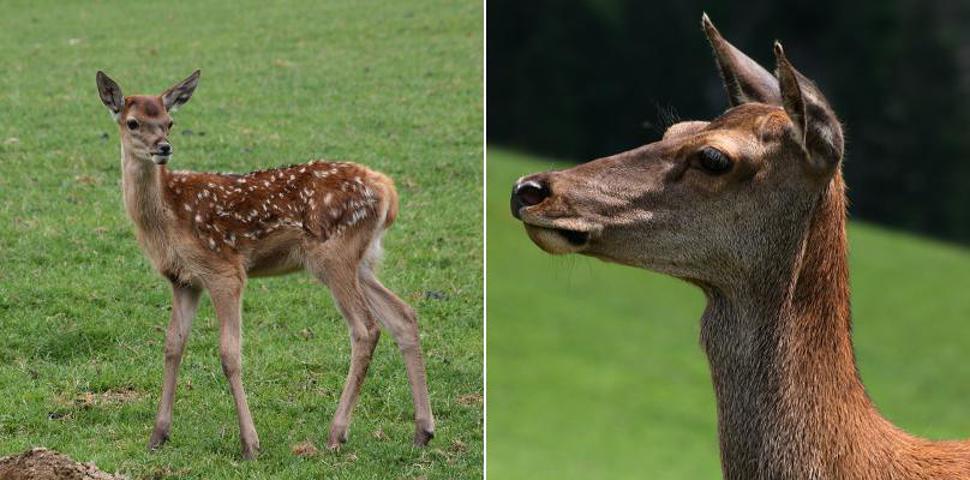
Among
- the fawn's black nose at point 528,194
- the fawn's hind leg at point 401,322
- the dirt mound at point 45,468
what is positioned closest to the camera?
the fawn's black nose at point 528,194

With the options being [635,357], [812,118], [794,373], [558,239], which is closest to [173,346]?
[558,239]

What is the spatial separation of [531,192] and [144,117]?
176cm

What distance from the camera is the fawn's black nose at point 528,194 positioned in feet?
→ 11.8

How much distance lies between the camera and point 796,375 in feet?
12.2

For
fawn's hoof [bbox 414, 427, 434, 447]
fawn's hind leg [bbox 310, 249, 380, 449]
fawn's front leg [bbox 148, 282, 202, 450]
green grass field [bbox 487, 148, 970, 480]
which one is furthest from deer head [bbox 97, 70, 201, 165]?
green grass field [bbox 487, 148, 970, 480]

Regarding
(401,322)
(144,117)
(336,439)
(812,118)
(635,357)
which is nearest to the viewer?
(812,118)

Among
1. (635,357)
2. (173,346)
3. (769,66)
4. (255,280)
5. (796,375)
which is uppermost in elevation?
(796,375)

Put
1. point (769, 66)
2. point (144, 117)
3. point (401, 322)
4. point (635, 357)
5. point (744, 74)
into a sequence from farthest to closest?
point (769, 66), point (635, 357), point (401, 322), point (144, 117), point (744, 74)

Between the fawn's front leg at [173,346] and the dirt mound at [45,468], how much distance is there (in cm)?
20

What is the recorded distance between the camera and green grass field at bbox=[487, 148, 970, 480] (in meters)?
12.3

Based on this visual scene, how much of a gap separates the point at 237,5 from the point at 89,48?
1.90 ft

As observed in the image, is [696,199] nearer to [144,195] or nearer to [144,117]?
[144,117]

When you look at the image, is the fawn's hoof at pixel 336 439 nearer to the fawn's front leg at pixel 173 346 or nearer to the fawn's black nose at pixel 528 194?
the fawn's front leg at pixel 173 346

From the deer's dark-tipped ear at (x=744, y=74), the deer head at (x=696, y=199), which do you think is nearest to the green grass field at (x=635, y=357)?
the deer's dark-tipped ear at (x=744, y=74)
